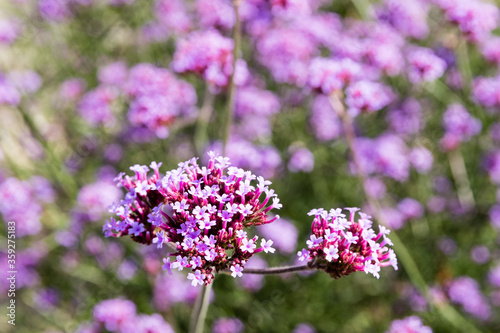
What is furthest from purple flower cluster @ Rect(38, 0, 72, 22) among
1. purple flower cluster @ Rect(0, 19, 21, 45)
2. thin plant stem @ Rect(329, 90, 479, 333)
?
thin plant stem @ Rect(329, 90, 479, 333)

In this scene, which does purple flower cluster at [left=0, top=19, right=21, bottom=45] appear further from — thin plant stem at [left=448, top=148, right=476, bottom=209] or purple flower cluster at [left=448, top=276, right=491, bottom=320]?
purple flower cluster at [left=448, top=276, right=491, bottom=320]

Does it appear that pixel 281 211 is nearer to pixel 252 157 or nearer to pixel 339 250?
pixel 252 157

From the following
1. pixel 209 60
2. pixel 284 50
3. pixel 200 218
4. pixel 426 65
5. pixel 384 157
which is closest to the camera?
pixel 200 218

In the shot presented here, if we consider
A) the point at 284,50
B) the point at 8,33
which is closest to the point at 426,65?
the point at 284,50

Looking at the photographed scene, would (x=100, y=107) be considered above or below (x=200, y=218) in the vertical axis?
below

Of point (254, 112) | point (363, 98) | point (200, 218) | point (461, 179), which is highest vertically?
point (200, 218)

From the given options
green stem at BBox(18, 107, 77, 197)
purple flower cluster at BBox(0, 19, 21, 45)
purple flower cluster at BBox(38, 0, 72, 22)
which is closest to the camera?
green stem at BBox(18, 107, 77, 197)

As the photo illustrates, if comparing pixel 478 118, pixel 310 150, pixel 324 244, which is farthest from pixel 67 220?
pixel 478 118

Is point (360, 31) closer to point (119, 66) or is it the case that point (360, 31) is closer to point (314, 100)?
point (314, 100)
